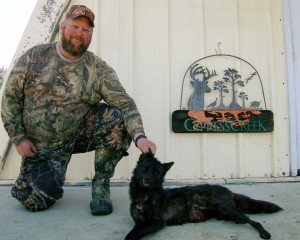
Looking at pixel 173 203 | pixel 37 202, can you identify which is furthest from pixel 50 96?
pixel 173 203

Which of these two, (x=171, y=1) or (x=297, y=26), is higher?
(x=171, y=1)

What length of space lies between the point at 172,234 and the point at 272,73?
9.16 ft

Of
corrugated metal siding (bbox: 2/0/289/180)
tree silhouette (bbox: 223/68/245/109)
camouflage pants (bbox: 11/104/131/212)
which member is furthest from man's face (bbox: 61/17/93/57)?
tree silhouette (bbox: 223/68/245/109)

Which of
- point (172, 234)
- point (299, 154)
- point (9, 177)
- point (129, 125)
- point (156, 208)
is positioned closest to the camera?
point (172, 234)

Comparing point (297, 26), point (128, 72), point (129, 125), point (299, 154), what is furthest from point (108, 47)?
point (299, 154)

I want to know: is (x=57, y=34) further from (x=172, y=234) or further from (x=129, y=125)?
(x=172, y=234)

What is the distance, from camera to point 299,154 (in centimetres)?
412

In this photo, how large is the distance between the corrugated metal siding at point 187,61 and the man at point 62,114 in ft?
3.42

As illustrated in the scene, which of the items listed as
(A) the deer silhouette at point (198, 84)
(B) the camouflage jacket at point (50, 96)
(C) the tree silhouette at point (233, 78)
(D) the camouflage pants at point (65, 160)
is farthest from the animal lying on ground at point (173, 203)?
(C) the tree silhouette at point (233, 78)

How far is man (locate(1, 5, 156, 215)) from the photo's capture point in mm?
2736

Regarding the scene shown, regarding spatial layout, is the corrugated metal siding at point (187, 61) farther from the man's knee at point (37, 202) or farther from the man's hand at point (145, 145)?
the man's hand at point (145, 145)

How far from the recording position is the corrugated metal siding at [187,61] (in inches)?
157

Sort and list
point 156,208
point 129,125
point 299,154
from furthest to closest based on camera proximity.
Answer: point 299,154 → point 129,125 → point 156,208

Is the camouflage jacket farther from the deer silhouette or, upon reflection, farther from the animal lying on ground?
the deer silhouette
